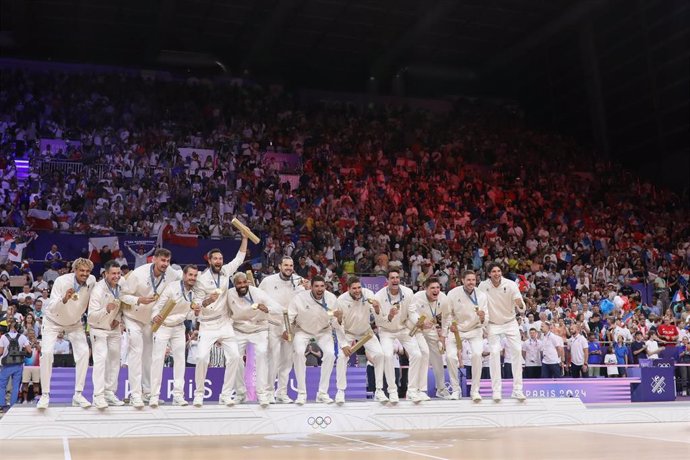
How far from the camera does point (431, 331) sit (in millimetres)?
16141

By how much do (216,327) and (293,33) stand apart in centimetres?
2337

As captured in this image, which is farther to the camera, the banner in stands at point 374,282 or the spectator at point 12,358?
the banner in stands at point 374,282

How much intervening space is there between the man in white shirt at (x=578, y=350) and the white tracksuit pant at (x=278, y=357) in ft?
30.3

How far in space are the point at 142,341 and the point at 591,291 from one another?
17.4m

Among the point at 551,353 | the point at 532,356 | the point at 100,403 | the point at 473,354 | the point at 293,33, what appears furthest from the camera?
the point at 293,33

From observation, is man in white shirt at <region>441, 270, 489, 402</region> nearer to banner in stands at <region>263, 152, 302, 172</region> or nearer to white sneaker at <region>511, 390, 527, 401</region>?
white sneaker at <region>511, 390, 527, 401</region>

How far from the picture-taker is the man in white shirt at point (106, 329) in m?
13.7

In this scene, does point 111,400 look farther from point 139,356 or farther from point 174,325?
point 174,325

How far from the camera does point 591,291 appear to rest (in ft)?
89.0

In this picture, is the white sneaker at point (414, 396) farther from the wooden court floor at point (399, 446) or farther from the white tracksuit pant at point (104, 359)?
the white tracksuit pant at point (104, 359)

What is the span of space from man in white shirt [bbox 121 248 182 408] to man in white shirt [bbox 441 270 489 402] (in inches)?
208

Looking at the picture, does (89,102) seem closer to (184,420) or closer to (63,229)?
(63,229)

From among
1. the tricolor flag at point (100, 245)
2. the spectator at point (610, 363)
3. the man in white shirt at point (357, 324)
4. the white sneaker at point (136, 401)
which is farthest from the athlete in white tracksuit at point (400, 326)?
the tricolor flag at point (100, 245)

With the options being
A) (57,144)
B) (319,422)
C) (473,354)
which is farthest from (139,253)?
(473,354)
